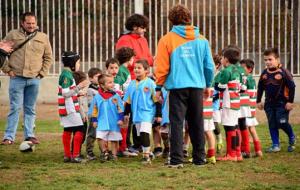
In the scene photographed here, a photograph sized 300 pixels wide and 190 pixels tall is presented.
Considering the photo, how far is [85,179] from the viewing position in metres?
11.6

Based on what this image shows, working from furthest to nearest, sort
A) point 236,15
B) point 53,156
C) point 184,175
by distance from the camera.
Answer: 1. point 236,15
2. point 53,156
3. point 184,175

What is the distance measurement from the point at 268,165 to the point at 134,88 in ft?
7.03

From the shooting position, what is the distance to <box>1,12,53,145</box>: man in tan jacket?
1579cm

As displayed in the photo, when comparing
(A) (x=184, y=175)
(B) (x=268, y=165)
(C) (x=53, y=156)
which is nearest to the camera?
(A) (x=184, y=175)

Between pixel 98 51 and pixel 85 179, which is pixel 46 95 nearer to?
pixel 98 51

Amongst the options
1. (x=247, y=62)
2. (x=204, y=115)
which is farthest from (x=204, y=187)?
(x=247, y=62)

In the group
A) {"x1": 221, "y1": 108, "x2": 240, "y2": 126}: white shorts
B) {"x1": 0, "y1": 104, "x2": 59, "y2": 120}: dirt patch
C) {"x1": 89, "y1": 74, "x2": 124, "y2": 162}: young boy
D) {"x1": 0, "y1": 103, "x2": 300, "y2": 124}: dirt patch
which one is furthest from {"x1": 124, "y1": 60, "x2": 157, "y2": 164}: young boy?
{"x1": 0, "y1": 104, "x2": 59, "y2": 120}: dirt patch

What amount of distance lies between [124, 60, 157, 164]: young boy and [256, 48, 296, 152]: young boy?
2.11m

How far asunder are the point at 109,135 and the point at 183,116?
1.49 metres

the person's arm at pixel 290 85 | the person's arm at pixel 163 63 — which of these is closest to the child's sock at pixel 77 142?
the person's arm at pixel 163 63

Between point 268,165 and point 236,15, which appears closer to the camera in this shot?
point 268,165

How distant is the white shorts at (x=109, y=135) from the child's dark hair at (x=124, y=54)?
1211 millimetres

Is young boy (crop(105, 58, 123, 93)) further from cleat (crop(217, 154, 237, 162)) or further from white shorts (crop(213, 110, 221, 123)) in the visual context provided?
cleat (crop(217, 154, 237, 162))

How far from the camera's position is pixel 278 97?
14.6 m
